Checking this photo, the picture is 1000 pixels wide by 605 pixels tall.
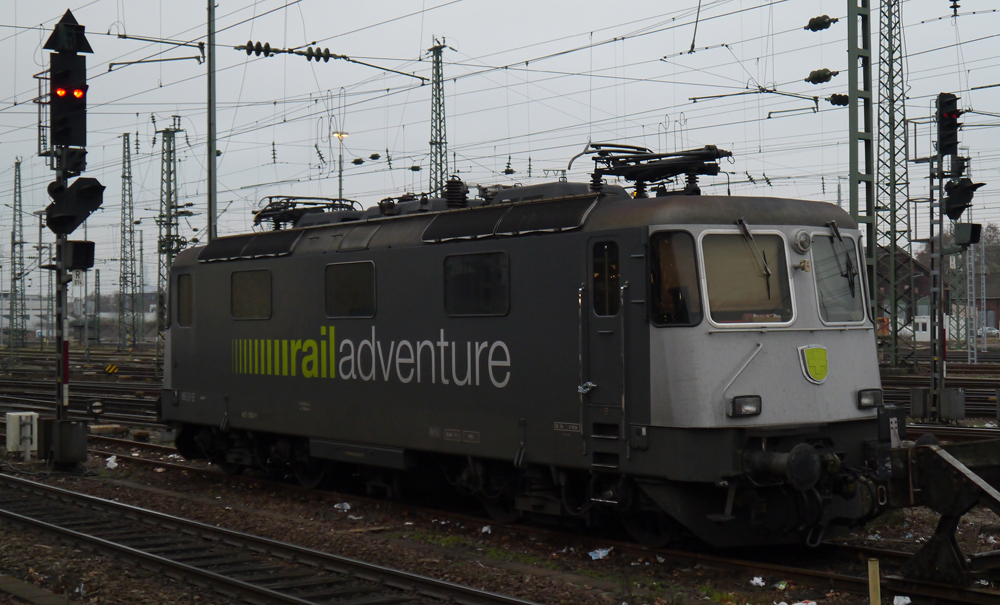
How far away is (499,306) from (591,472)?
6.53 ft

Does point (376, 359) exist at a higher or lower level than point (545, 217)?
lower

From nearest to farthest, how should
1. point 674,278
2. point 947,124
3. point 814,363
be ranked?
point 674,278 → point 814,363 → point 947,124

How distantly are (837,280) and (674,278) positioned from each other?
1.84 meters

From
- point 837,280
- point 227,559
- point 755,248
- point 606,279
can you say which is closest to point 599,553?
point 606,279

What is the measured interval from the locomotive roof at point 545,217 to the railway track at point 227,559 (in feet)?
11.7

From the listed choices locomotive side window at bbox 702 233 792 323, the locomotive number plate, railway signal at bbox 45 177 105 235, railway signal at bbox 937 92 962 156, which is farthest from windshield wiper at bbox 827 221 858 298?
railway signal at bbox 45 177 105 235

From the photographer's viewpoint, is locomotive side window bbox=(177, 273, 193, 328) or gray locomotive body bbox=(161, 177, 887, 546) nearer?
gray locomotive body bbox=(161, 177, 887, 546)

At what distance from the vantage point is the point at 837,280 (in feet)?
31.2

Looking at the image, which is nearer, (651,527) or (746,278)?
(746,278)

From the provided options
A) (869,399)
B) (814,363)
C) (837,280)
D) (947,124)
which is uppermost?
(947,124)

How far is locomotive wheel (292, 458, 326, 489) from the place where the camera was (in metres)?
13.5

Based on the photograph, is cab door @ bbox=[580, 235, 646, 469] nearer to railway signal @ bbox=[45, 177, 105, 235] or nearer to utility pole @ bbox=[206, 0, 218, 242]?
railway signal @ bbox=[45, 177, 105, 235]

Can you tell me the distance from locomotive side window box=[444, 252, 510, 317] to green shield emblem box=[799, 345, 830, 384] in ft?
9.62

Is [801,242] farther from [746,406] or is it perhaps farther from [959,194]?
[959,194]
